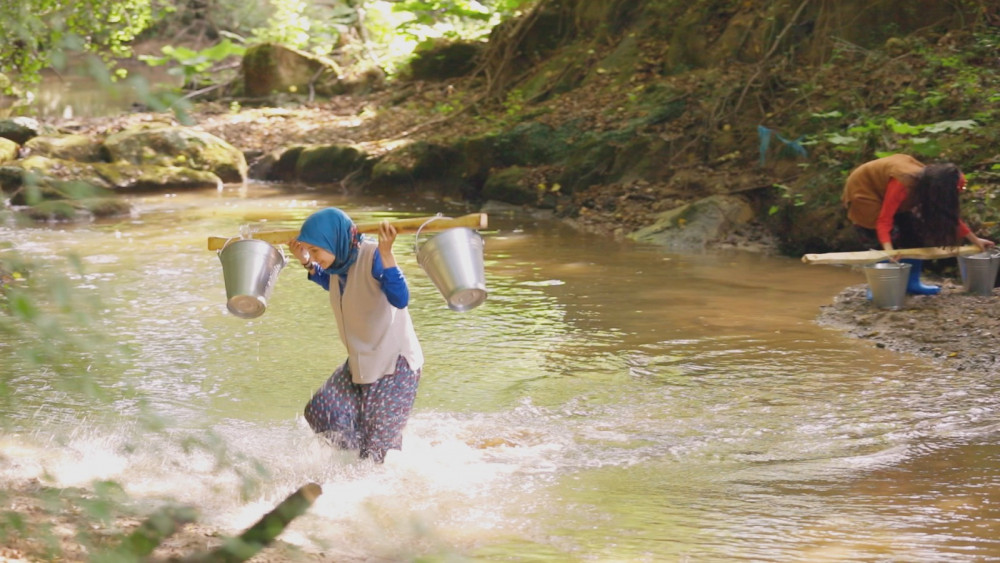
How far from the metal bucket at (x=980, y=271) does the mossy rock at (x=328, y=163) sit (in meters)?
10.9

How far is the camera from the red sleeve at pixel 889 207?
27.3 feet

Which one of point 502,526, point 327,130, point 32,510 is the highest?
point 327,130

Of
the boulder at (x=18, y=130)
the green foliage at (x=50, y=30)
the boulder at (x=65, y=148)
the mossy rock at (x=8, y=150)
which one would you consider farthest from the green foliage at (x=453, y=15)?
the mossy rock at (x=8, y=150)

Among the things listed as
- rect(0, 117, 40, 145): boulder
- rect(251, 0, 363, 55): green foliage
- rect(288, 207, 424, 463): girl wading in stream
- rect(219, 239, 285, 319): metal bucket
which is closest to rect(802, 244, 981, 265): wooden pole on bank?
rect(288, 207, 424, 463): girl wading in stream

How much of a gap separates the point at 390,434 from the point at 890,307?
4868 millimetres

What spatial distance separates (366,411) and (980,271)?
5546 mm

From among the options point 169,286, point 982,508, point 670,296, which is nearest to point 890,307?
point 670,296

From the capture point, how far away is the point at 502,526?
4613mm

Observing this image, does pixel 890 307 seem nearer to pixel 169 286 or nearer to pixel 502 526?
pixel 502 526

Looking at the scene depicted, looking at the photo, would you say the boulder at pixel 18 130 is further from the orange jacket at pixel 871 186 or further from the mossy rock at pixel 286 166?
the orange jacket at pixel 871 186

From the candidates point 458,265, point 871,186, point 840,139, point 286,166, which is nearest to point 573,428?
point 458,265

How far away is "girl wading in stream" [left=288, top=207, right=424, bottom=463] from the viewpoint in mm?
4754

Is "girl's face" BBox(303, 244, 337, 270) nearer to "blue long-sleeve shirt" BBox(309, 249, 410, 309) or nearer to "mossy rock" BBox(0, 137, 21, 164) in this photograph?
"blue long-sleeve shirt" BBox(309, 249, 410, 309)

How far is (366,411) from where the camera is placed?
5051 mm
